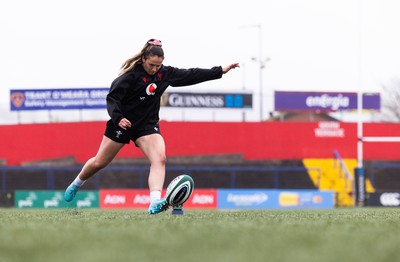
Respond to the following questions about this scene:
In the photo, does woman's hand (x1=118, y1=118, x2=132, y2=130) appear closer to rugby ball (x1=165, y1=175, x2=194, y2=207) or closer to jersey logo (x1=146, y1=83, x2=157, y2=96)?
jersey logo (x1=146, y1=83, x2=157, y2=96)

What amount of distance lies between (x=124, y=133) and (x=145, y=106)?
1.08 feet

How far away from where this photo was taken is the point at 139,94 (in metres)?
7.25

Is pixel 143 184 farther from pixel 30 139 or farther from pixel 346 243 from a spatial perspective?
pixel 346 243

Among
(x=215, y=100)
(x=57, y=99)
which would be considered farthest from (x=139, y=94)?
(x=57, y=99)

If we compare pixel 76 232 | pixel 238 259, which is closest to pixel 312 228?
pixel 76 232

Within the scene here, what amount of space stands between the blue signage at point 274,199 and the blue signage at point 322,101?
16.6m

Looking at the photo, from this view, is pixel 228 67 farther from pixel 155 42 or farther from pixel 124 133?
pixel 124 133

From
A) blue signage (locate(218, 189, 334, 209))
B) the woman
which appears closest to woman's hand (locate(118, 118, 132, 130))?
the woman

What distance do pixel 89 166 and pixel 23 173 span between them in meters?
22.8

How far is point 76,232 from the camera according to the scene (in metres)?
4.46

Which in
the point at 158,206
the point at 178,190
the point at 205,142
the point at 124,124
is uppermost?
the point at 124,124

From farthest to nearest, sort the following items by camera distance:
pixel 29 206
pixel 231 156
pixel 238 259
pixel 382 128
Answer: pixel 382 128
pixel 231 156
pixel 29 206
pixel 238 259

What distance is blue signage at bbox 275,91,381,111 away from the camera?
136 feet

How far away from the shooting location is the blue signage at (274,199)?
24547 mm
